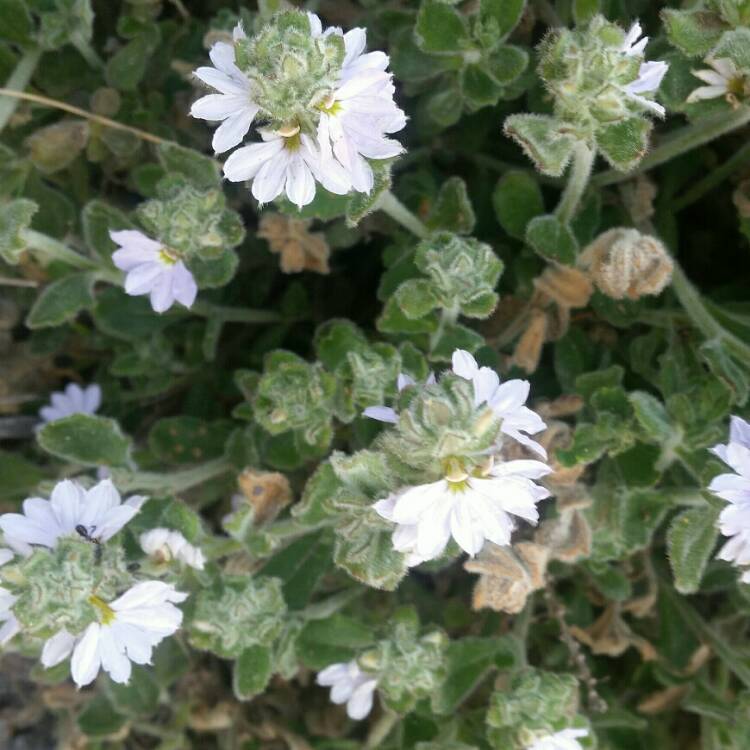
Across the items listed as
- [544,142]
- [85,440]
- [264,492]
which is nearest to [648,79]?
[544,142]

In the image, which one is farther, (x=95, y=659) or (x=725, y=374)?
(x=725, y=374)

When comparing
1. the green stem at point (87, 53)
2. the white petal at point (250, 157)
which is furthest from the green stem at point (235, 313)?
the white petal at point (250, 157)

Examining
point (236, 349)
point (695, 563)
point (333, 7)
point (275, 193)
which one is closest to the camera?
point (275, 193)

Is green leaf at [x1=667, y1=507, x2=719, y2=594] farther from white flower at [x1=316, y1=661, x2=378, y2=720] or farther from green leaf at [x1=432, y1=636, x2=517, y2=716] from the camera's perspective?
white flower at [x1=316, y1=661, x2=378, y2=720]

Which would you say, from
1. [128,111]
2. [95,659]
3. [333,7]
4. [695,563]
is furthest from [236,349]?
[695,563]

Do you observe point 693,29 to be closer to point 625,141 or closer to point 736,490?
point 625,141

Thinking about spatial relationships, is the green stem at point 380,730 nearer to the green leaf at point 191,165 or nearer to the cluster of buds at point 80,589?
the cluster of buds at point 80,589

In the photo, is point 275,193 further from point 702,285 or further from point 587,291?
point 702,285
